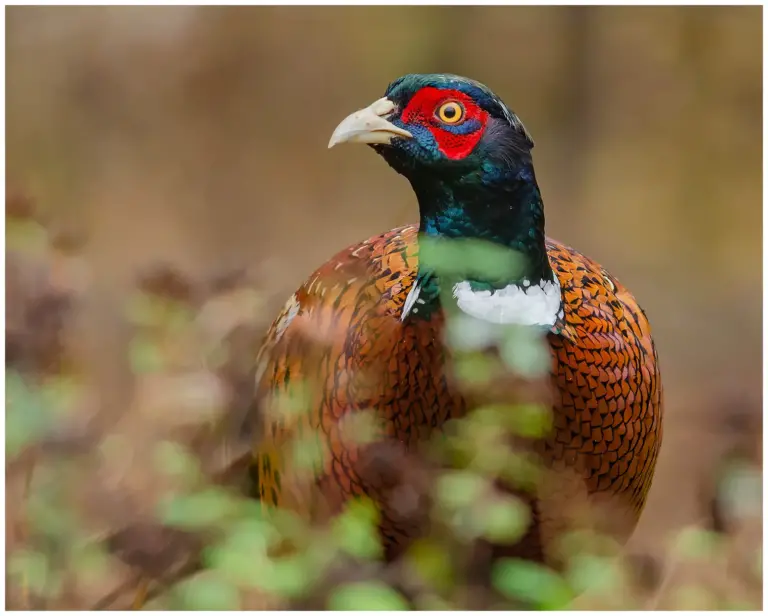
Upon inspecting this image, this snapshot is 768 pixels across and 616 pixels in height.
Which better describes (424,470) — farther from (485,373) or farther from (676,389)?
(676,389)

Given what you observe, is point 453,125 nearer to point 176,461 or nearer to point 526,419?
point 526,419

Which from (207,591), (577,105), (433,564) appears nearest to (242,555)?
(207,591)

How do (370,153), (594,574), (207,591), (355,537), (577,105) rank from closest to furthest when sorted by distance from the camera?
(207,591) → (355,537) → (594,574) → (577,105) → (370,153)

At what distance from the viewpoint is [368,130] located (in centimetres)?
180

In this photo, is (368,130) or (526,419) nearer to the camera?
(526,419)

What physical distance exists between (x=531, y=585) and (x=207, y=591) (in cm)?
63

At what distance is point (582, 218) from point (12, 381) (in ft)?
9.49

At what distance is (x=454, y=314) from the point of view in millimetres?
1841

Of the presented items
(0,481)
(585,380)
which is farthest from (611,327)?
(0,481)

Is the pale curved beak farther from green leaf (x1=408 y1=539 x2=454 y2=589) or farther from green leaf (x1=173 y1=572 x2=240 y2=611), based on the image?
green leaf (x1=173 y1=572 x2=240 y2=611)

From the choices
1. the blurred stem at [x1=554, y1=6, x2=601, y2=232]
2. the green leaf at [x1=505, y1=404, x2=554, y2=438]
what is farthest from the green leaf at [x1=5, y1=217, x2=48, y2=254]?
the blurred stem at [x1=554, y1=6, x2=601, y2=232]

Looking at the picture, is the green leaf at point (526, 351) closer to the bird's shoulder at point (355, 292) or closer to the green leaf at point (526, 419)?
the green leaf at point (526, 419)

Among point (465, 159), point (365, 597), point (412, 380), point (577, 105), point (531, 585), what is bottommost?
point (531, 585)

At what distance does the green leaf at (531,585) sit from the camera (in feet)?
4.74
